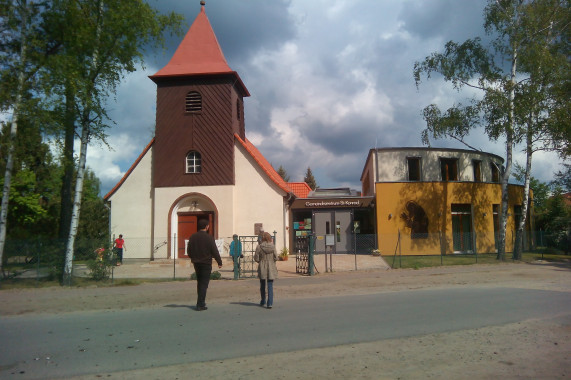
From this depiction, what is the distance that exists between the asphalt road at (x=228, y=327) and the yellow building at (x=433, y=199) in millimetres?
12647

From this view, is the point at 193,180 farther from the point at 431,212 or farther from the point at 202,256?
the point at 202,256

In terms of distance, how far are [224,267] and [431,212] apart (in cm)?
1240

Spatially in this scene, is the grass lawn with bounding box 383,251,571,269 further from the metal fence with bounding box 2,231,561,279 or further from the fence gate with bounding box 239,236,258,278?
the fence gate with bounding box 239,236,258,278

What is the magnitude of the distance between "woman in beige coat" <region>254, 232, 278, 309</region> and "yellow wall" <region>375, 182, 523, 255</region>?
1413 cm

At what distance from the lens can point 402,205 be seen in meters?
23.9

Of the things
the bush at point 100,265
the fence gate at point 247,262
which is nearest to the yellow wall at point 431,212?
the fence gate at point 247,262

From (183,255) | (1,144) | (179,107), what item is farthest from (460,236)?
(1,144)

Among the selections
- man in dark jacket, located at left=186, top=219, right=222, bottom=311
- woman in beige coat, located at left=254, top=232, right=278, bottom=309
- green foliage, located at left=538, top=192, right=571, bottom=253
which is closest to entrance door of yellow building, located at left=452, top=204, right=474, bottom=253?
green foliage, located at left=538, top=192, right=571, bottom=253

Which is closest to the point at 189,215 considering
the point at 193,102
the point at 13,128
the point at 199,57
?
the point at 193,102

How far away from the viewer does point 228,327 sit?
24.3 ft

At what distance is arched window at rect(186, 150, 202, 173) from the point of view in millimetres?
22969

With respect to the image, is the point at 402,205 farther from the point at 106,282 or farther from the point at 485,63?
the point at 106,282

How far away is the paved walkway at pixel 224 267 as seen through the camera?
16.7 meters

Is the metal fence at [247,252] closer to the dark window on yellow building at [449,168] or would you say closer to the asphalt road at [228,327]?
the dark window on yellow building at [449,168]
